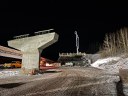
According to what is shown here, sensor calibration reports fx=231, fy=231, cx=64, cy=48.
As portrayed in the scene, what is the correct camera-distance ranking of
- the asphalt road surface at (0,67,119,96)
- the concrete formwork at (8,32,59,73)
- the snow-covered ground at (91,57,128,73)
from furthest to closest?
the snow-covered ground at (91,57,128,73)
the concrete formwork at (8,32,59,73)
the asphalt road surface at (0,67,119,96)

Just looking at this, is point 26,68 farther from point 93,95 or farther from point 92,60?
point 92,60

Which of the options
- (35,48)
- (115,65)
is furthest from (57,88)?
(115,65)

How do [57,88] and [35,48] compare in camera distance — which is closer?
[57,88]

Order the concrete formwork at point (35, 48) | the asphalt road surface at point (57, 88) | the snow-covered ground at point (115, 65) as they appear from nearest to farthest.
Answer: the asphalt road surface at point (57, 88) < the concrete formwork at point (35, 48) < the snow-covered ground at point (115, 65)

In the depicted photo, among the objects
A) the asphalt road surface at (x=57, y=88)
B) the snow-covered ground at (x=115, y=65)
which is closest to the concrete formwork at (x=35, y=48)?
the asphalt road surface at (x=57, y=88)

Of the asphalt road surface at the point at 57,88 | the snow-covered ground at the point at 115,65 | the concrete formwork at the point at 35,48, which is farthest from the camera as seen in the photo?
the snow-covered ground at the point at 115,65

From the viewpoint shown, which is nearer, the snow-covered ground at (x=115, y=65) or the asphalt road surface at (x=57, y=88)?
the asphalt road surface at (x=57, y=88)

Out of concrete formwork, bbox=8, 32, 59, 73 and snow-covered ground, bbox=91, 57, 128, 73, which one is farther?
snow-covered ground, bbox=91, 57, 128, 73

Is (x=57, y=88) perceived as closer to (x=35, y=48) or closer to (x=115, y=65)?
(x=35, y=48)

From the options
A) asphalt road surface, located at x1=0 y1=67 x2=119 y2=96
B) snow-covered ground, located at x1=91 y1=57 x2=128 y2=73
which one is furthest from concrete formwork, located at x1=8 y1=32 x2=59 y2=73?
snow-covered ground, located at x1=91 y1=57 x2=128 y2=73

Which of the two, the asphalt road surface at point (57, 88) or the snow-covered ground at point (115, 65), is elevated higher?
the snow-covered ground at point (115, 65)

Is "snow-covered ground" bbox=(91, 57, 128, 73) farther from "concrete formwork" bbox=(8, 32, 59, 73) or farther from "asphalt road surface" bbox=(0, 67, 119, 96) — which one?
"asphalt road surface" bbox=(0, 67, 119, 96)

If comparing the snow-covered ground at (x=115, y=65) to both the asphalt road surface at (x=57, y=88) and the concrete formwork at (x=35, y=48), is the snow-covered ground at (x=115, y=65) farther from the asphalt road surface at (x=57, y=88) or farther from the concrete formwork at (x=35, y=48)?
the asphalt road surface at (x=57, y=88)

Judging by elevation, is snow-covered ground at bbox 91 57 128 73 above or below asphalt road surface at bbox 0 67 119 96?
above
